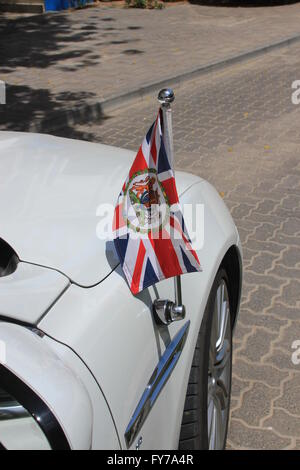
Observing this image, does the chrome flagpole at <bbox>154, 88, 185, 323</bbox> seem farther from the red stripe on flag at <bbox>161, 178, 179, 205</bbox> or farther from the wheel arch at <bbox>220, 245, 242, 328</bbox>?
the wheel arch at <bbox>220, 245, 242, 328</bbox>

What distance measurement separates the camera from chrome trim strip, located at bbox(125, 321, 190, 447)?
1.90 m

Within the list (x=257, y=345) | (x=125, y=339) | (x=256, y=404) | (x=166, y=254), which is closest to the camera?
(x=125, y=339)

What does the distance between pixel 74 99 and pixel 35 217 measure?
713 centimetres

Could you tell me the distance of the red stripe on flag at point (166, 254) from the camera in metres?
2.18

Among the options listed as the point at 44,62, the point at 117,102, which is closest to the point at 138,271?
the point at 117,102

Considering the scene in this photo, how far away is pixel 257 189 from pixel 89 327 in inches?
178

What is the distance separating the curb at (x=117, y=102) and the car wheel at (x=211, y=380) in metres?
5.43

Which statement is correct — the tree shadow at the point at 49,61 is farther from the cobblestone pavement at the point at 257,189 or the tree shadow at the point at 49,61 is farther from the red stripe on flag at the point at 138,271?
the red stripe on flag at the point at 138,271

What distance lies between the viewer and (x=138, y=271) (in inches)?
83.8

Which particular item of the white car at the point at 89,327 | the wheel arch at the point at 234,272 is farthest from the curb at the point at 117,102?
the white car at the point at 89,327

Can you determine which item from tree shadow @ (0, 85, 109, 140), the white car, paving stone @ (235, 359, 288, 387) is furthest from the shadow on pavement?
the white car

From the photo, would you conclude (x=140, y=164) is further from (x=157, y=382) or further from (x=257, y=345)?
(x=257, y=345)

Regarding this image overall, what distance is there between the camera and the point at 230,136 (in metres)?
7.69
